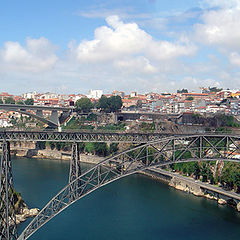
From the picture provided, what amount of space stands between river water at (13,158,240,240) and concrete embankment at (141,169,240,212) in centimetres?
71

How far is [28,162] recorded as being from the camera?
172ft

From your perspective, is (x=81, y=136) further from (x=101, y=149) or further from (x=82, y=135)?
(x=101, y=149)

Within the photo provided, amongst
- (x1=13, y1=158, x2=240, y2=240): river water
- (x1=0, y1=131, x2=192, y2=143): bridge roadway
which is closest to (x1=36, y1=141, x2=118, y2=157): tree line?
(x1=13, y1=158, x2=240, y2=240): river water

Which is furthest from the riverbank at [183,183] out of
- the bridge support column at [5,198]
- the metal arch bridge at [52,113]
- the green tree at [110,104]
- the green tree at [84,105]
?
the green tree at [110,104]

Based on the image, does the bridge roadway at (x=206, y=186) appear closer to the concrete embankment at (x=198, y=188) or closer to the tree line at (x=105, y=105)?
the concrete embankment at (x=198, y=188)

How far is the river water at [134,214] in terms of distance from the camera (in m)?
24.0

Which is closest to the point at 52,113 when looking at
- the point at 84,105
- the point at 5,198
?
the point at 84,105

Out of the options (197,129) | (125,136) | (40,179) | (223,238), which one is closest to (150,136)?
(125,136)

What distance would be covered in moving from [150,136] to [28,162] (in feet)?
111

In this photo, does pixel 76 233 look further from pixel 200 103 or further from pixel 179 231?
pixel 200 103

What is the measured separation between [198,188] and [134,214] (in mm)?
8468

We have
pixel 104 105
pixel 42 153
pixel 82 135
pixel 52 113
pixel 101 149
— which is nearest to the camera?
pixel 82 135

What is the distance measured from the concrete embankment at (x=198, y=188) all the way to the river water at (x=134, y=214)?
28.1 inches

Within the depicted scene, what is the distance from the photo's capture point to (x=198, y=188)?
33.4m
